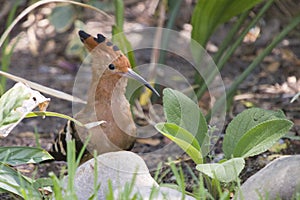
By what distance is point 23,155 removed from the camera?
190cm

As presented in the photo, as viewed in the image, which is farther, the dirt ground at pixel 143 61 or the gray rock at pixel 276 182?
the dirt ground at pixel 143 61

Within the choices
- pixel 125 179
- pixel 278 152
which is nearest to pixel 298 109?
pixel 278 152

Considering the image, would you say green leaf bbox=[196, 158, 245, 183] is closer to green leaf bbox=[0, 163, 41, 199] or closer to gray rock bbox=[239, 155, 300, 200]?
gray rock bbox=[239, 155, 300, 200]

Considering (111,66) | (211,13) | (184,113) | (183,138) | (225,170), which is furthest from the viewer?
(211,13)

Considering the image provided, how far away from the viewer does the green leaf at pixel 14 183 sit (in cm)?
176

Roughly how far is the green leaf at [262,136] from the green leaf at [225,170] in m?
0.10

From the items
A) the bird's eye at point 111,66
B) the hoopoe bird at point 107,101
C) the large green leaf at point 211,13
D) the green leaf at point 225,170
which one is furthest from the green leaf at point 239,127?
the large green leaf at point 211,13

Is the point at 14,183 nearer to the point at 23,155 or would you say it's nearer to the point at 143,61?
the point at 23,155

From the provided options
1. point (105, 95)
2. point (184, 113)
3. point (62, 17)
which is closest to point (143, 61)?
point (62, 17)

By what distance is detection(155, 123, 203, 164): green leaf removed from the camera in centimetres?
183

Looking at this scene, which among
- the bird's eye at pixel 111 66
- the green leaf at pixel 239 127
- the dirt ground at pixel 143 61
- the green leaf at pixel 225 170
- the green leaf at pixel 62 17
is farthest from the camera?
the green leaf at pixel 62 17

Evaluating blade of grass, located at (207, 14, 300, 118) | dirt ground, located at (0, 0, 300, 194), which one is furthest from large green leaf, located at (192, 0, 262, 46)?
dirt ground, located at (0, 0, 300, 194)

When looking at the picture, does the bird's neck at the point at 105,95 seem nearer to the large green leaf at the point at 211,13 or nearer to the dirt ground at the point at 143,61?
the dirt ground at the point at 143,61

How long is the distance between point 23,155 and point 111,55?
431 mm
